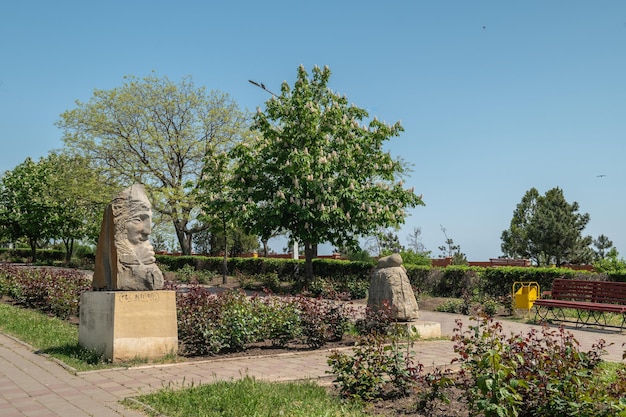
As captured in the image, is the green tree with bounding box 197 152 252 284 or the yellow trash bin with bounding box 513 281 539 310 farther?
the green tree with bounding box 197 152 252 284

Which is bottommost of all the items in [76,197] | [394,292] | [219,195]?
[394,292]

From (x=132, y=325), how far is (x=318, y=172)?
11561mm

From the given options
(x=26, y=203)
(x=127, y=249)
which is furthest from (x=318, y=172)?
(x=26, y=203)

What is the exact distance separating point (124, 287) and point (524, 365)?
5.59 m

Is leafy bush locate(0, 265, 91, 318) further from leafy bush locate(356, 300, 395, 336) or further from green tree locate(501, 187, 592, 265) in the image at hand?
green tree locate(501, 187, 592, 265)

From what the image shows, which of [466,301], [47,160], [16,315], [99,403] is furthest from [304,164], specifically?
[47,160]

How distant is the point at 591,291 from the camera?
1418 centimetres

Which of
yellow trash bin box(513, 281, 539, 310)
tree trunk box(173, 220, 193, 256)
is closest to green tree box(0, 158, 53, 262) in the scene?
tree trunk box(173, 220, 193, 256)

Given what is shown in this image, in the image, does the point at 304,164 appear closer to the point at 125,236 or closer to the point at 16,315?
the point at 16,315

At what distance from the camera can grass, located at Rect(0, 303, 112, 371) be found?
8.21 metres

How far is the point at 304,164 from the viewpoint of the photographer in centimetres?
1866

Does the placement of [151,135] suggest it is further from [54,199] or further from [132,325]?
[132,325]

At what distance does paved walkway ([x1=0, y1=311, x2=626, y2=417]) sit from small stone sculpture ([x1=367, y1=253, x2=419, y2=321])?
751 millimetres

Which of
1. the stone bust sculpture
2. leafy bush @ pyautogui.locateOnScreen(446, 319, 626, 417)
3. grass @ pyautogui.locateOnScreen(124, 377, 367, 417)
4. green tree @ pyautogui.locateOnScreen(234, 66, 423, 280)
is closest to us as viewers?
leafy bush @ pyautogui.locateOnScreen(446, 319, 626, 417)
